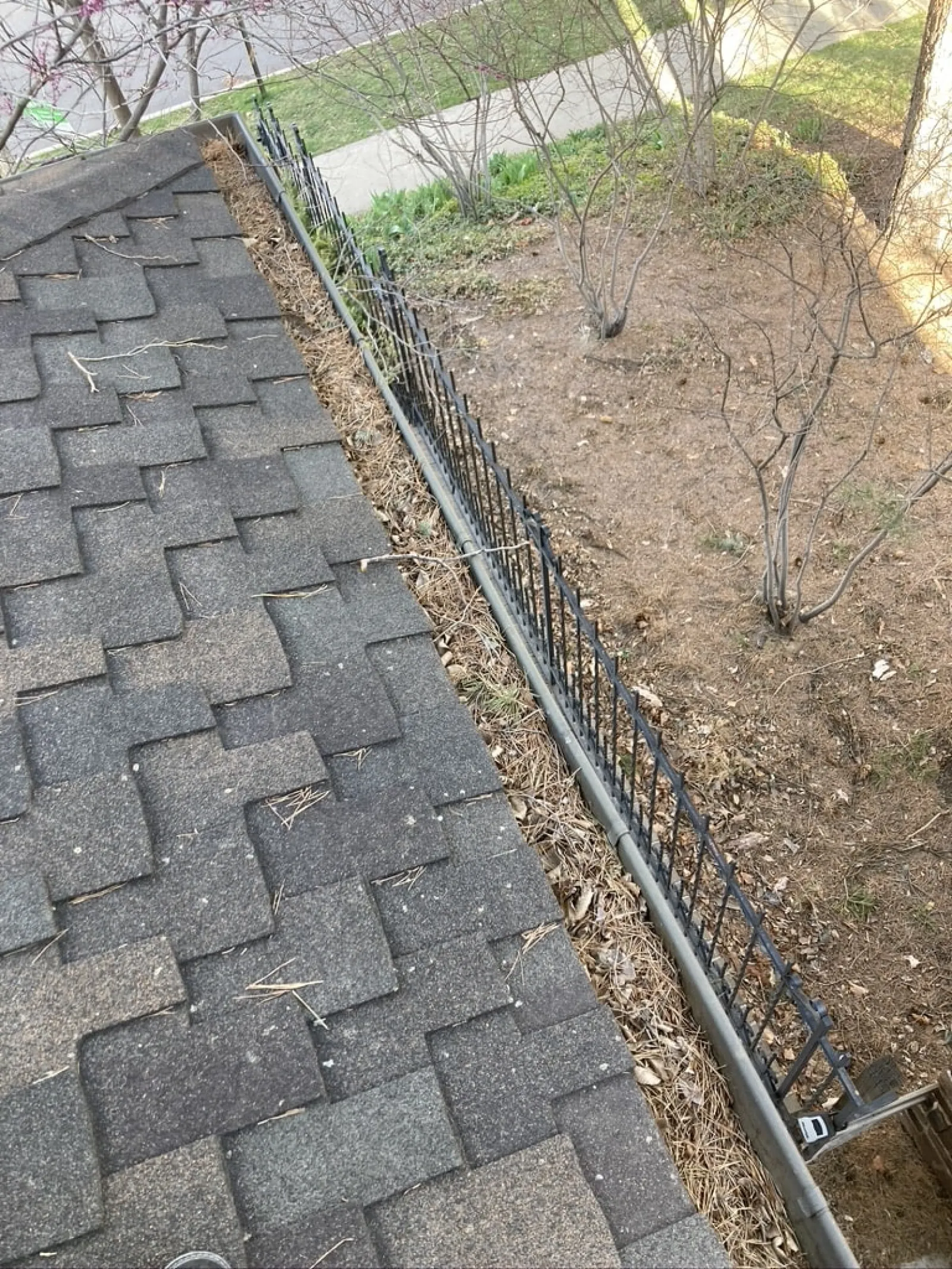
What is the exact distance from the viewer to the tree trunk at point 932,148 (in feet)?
22.3

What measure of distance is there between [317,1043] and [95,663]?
1132 mm

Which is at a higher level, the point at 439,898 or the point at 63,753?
the point at 63,753

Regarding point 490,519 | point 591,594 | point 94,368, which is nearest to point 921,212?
point 591,594

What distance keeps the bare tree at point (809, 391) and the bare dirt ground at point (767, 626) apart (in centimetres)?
5

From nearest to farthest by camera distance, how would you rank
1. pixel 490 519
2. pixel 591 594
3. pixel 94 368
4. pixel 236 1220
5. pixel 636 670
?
pixel 236 1220 < pixel 94 368 < pixel 490 519 < pixel 636 670 < pixel 591 594

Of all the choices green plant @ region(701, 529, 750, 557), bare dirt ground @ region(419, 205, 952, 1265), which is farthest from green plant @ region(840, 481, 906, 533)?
green plant @ region(701, 529, 750, 557)

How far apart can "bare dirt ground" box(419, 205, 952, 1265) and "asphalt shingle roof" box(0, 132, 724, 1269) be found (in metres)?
2.02

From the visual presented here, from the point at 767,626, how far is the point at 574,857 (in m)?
3.11

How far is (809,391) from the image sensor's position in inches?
242

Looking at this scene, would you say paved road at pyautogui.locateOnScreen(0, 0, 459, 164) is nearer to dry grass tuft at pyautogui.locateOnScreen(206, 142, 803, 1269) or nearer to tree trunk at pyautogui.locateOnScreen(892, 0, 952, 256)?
dry grass tuft at pyautogui.locateOnScreen(206, 142, 803, 1269)

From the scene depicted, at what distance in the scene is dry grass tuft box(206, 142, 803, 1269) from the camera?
1.77 m

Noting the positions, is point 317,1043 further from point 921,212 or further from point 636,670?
point 921,212

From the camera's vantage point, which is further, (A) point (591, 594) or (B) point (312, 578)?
(A) point (591, 594)

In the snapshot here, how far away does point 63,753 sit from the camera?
211 centimetres
